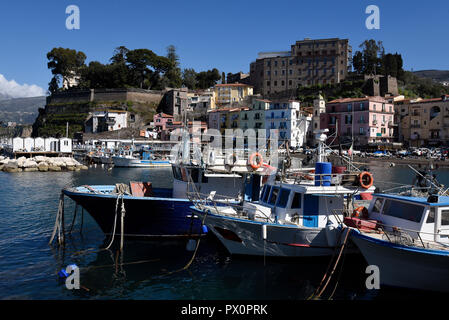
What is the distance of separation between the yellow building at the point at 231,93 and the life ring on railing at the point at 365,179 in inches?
2947

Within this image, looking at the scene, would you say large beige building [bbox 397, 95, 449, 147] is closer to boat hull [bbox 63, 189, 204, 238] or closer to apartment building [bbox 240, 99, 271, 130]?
apartment building [bbox 240, 99, 271, 130]

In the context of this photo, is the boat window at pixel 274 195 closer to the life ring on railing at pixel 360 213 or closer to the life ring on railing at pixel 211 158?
the life ring on railing at pixel 360 213

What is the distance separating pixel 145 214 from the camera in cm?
1650

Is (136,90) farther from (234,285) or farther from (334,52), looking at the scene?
(234,285)

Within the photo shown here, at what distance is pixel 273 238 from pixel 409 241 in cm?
443

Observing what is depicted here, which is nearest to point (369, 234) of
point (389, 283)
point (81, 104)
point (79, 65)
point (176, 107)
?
point (389, 283)

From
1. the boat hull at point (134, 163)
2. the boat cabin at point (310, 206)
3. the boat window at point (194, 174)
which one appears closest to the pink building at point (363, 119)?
the boat hull at point (134, 163)

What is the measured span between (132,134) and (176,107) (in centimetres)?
1261

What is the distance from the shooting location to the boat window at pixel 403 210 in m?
12.0

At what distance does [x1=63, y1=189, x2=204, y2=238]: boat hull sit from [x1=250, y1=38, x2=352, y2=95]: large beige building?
7296 cm

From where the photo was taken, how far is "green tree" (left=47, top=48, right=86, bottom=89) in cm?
8850

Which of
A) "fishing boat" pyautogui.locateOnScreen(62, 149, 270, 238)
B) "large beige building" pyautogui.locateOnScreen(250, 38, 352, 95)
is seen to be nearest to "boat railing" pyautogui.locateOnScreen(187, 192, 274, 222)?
"fishing boat" pyautogui.locateOnScreen(62, 149, 270, 238)

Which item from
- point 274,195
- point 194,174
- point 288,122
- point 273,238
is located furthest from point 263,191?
point 288,122

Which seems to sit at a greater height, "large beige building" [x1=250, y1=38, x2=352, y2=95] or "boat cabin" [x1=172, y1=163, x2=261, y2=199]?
"large beige building" [x1=250, y1=38, x2=352, y2=95]
